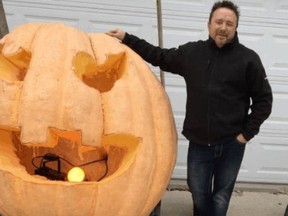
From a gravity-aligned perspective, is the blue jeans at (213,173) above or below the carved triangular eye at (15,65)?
below

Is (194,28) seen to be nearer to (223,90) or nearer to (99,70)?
(223,90)

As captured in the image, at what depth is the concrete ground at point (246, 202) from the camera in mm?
3575

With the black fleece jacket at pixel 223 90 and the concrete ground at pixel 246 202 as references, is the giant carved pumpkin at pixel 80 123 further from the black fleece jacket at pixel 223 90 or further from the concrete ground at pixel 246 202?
the concrete ground at pixel 246 202

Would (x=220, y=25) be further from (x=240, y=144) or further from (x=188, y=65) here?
(x=240, y=144)

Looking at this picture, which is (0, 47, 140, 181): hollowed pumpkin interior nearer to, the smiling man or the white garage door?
the smiling man

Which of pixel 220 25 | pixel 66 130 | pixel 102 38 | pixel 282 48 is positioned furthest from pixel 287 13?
pixel 66 130

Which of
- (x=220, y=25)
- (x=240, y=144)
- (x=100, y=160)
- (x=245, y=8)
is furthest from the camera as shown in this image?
(x=245, y=8)

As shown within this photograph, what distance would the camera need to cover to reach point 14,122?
1.77 meters

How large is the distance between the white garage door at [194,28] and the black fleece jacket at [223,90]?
1446 mm

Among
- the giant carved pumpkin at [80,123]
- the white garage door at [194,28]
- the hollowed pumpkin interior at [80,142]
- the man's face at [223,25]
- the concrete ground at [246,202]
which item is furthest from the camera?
the white garage door at [194,28]

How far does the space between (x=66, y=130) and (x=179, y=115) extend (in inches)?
98.4

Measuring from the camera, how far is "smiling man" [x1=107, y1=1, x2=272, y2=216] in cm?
246

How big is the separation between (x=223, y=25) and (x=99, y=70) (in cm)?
81

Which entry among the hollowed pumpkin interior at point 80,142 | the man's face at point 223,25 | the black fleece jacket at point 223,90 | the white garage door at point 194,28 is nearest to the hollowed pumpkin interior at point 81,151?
the hollowed pumpkin interior at point 80,142
